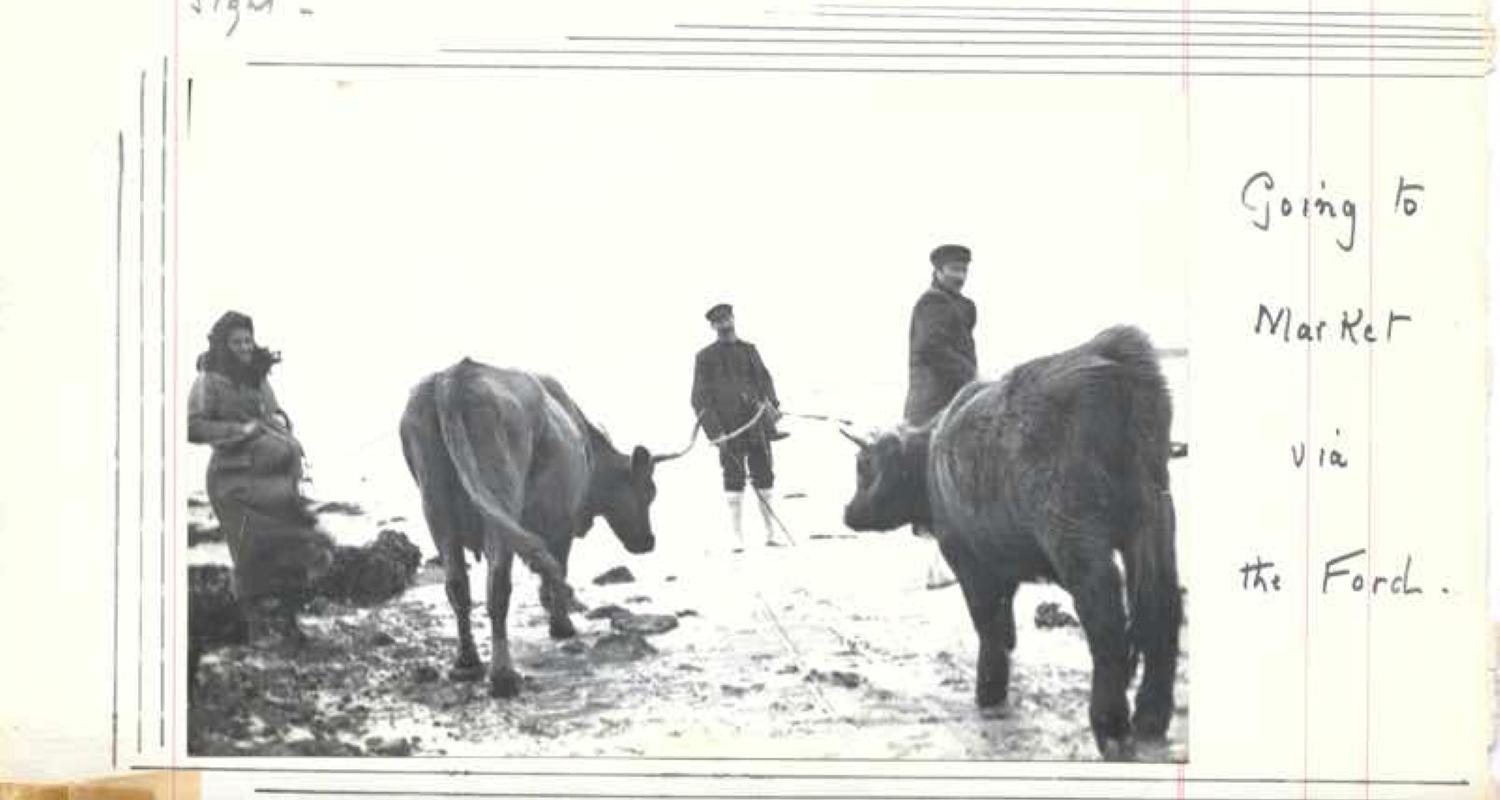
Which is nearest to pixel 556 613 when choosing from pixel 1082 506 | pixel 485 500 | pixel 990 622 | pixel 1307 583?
pixel 485 500

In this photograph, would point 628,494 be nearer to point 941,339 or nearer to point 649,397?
point 649,397

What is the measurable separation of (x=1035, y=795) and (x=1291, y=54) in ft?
2.72

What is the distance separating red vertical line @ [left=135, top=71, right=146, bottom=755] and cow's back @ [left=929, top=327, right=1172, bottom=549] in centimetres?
87

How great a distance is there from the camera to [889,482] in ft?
6.66

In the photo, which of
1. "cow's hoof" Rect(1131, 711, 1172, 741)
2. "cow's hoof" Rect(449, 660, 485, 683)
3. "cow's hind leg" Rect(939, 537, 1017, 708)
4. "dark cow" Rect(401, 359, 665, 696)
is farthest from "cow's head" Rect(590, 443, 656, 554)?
"cow's hoof" Rect(1131, 711, 1172, 741)

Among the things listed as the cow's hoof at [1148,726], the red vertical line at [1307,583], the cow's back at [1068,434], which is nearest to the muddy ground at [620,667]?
the cow's back at [1068,434]

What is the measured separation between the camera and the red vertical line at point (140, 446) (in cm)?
202

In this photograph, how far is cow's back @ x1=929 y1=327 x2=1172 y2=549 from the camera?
6.61ft

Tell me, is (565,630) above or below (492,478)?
below

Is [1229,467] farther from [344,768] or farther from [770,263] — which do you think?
[344,768]

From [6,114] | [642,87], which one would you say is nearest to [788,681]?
[642,87]

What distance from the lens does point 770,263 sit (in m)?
2.03

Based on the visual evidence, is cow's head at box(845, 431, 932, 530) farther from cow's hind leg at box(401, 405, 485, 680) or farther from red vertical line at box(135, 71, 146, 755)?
red vertical line at box(135, 71, 146, 755)

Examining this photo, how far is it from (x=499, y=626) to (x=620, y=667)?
0.14 meters
